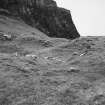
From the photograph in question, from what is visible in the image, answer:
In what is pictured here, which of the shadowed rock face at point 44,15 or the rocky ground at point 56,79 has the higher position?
the rocky ground at point 56,79

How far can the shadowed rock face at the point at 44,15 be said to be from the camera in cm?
3455

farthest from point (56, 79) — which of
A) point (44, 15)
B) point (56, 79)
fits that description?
point (44, 15)

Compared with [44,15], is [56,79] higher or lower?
higher

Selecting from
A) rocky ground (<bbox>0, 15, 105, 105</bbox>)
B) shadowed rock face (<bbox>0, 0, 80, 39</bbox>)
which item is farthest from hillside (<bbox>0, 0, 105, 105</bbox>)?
shadowed rock face (<bbox>0, 0, 80, 39</bbox>)

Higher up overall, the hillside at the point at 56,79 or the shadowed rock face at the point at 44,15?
the hillside at the point at 56,79

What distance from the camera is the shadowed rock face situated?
113 feet

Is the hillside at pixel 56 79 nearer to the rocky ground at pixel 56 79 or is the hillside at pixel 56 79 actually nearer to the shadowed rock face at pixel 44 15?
the rocky ground at pixel 56 79

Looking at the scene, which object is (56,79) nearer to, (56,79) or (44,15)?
(56,79)

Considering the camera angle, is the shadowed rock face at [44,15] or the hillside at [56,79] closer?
the hillside at [56,79]

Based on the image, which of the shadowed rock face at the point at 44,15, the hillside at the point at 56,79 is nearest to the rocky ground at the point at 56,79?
the hillside at the point at 56,79

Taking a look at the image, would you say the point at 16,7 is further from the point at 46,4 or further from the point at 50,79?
the point at 50,79

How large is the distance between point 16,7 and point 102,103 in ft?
95.2

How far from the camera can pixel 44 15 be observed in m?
38.0

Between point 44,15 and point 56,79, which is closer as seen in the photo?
point 56,79
